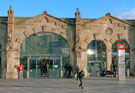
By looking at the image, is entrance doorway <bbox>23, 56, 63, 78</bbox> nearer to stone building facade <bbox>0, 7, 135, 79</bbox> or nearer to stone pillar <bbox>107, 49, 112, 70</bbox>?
stone building facade <bbox>0, 7, 135, 79</bbox>

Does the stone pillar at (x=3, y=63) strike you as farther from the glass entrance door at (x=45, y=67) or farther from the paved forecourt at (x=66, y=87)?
the paved forecourt at (x=66, y=87)

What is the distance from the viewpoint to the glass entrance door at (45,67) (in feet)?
97.9

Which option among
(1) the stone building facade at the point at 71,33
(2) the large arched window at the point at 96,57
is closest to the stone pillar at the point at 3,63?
(1) the stone building facade at the point at 71,33

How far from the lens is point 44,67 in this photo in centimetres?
3003

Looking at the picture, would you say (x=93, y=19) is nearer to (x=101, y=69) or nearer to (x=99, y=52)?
(x=99, y=52)

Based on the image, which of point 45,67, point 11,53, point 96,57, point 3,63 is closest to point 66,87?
point 45,67

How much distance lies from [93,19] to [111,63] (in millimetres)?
6126

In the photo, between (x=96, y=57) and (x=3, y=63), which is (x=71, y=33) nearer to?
(x=96, y=57)

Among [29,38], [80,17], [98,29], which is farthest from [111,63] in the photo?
[29,38]

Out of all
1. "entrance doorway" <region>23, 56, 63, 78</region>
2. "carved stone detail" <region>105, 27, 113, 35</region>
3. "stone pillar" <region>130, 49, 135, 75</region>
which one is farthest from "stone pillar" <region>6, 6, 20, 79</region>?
"stone pillar" <region>130, 49, 135, 75</region>

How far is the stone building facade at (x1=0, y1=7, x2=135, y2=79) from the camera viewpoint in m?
28.8

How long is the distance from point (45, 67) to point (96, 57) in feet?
22.0

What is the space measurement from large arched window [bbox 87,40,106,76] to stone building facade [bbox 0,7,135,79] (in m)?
0.48

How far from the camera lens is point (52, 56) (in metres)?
30.1
